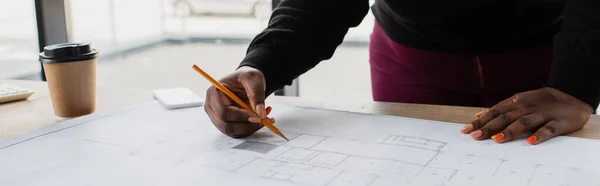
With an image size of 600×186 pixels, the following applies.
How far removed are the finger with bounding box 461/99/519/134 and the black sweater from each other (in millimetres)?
154

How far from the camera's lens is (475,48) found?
111 centimetres

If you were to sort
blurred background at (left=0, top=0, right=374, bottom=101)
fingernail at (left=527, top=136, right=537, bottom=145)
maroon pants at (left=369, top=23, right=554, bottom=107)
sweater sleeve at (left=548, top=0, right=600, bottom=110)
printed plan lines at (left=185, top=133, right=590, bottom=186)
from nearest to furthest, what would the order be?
1. printed plan lines at (left=185, top=133, right=590, bottom=186)
2. fingernail at (left=527, top=136, right=537, bottom=145)
3. sweater sleeve at (left=548, top=0, right=600, bottom=110)
4. maroon pants at (left=369, top=23, right=554, bottom=107)
5. blurred background at (left=0, top=0, right=374, bottom=101)

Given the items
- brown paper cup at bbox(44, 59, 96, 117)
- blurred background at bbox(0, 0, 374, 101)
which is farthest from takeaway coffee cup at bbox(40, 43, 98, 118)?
blurred background at bbox(0, 0, 374, 101)

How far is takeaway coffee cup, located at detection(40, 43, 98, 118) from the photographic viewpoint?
897mm

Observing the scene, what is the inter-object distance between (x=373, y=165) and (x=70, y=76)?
1.69ft

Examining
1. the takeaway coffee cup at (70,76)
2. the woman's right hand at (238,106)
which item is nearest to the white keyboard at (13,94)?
the takeaway coffee cup at (70,76)

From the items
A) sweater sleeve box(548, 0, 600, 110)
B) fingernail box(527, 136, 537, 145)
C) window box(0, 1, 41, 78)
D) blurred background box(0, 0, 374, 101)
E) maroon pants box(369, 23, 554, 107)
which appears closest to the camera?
fingernail box(527, 136, 537, 145)

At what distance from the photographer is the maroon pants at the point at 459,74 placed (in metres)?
1.12

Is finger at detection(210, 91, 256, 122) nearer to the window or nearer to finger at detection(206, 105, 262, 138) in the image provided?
finger at detection(206, 105, 262, 138)

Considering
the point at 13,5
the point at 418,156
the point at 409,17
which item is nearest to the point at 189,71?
the point at 13,5

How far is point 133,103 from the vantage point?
3.45 ft

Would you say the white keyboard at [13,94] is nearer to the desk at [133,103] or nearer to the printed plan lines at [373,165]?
the desk at [133,103]

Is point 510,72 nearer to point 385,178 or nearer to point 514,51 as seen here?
point 514,51

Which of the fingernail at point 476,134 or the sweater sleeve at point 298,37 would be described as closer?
the fingernail at point 476,134
